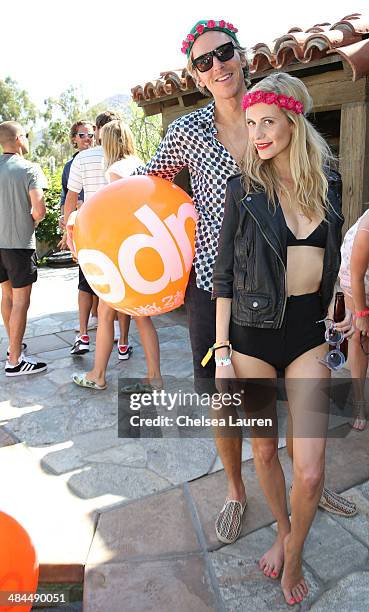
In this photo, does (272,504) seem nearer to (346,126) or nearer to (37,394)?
(37,394)

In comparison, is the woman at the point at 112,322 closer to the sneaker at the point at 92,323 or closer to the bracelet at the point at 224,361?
the sneaker at the point at 92,323

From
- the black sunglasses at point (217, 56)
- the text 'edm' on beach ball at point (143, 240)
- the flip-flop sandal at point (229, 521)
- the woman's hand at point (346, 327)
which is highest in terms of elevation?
the black sunglasses at point (217, 56)

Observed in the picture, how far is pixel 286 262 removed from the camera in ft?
5.90

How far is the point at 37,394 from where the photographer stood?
13.0 feet

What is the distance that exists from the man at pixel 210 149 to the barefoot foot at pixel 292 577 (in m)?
0.36

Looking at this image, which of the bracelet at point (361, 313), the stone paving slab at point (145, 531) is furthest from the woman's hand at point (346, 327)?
the stone paving slab at point (145, 531)

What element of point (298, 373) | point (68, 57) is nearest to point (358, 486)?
point (298, 373)

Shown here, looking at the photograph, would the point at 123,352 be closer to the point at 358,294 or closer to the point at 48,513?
the point at 48,513

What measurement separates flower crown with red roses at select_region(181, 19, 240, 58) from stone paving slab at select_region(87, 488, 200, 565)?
2002 millimetres

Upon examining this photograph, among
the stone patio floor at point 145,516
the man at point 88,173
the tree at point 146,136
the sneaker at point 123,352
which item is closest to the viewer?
the stone patio floor at point 145,516

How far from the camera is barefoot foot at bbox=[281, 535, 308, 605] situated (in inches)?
75.4

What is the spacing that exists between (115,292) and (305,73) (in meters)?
2.81

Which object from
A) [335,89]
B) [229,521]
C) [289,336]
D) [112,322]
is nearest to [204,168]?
[289,336]

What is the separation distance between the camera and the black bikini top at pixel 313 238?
181 centimetres
